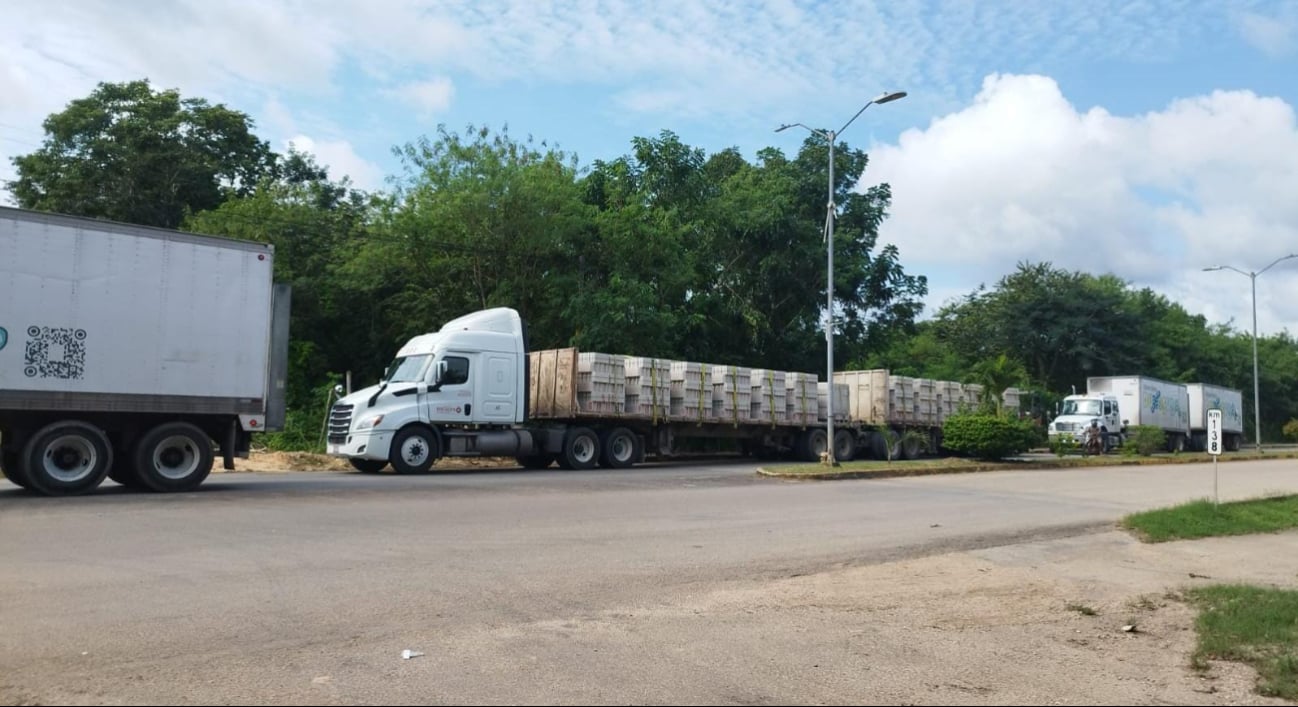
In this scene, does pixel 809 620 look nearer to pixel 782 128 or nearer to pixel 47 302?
pixel 47 302

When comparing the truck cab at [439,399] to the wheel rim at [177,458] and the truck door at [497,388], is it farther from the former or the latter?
the wheel rim at [177,458]

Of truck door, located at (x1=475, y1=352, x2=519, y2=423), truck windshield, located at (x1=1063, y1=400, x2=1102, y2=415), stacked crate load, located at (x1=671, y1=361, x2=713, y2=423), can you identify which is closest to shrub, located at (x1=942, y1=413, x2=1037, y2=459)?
stacked crate load, located at (x1=671, y1=361, x2=713, y2=423)

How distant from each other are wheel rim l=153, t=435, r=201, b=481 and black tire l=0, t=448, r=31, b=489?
1.83 metres

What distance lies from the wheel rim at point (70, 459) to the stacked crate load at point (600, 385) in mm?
12007

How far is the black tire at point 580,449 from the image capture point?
24.8 metres

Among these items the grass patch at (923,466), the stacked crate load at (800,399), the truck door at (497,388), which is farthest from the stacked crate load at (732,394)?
the truck door at (497,388)

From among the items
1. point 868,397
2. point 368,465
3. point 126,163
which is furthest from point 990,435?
point 126,163

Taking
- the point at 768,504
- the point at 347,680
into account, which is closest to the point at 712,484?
the point at 768,504

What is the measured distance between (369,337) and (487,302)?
6315mm

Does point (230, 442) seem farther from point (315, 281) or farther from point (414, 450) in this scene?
point (315, 281)

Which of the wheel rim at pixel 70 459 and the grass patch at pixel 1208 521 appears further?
the wheel rim at pixel 70 459

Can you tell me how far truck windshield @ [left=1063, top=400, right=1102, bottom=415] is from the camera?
42125mm

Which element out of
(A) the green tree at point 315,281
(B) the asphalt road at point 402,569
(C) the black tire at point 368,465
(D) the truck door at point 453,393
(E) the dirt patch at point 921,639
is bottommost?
(E) the dirt patch at point 921,639

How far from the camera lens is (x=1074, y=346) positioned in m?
56.0
